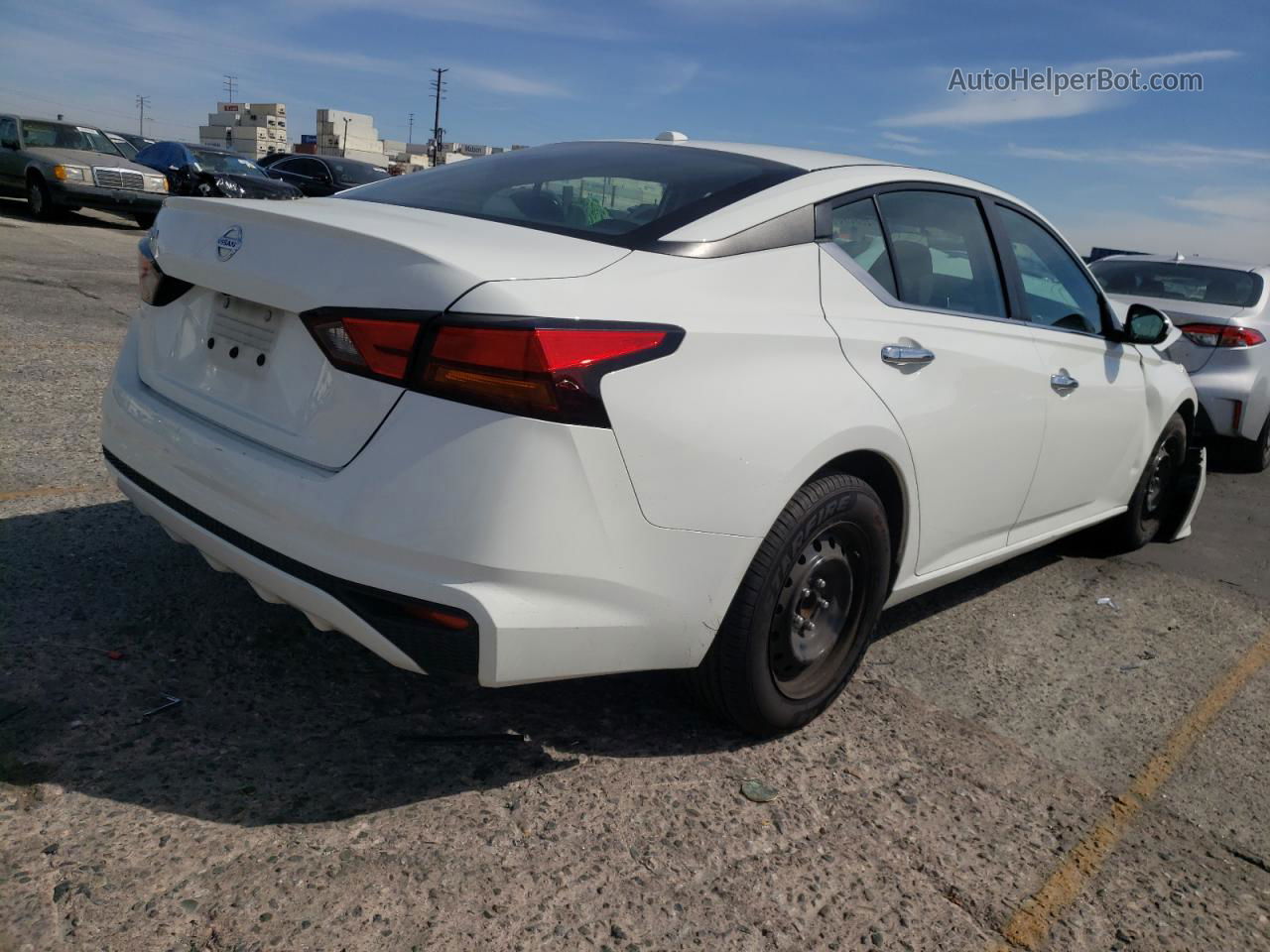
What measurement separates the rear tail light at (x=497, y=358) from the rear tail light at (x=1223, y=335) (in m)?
6.11

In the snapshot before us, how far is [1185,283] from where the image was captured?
7.67 m

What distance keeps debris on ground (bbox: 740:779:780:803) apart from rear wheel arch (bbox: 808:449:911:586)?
800mm

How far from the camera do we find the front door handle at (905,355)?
2.93 metres

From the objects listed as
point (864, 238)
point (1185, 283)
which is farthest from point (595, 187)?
point (1185, 283)

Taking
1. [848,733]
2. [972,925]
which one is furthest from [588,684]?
[972,925]

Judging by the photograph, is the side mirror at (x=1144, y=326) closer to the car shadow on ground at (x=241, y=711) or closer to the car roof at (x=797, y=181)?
the car roof at (x=797, y=181)

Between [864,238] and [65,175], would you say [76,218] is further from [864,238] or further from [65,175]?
[864,238]

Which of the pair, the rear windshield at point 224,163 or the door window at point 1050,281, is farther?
the rear windshield at point 224,163

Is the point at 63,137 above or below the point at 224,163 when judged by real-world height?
above

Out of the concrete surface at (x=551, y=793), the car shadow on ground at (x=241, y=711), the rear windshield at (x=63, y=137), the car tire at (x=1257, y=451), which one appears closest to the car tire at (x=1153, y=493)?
the concrete surface at (x=551, y=793)

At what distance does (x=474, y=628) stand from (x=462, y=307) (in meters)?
0.65

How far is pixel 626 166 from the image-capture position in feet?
10.5

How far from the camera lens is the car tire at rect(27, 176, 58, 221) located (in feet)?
57.3

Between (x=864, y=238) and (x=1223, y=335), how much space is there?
5.02 metres
